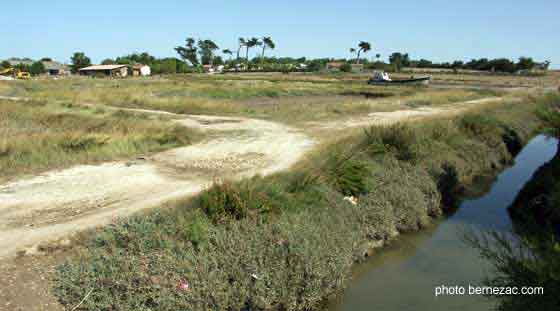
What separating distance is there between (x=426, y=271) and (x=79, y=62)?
132 meters

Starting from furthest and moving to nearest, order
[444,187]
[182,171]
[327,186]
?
[444,187] → [182,171] → [327,186]

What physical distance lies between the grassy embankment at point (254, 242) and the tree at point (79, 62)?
12552cm

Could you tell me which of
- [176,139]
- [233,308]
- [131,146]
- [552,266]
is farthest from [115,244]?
[176,139]

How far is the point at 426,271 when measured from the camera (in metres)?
10.4

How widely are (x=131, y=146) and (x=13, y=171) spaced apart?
4.21m

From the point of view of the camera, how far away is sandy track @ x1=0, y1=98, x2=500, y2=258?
8.62 m

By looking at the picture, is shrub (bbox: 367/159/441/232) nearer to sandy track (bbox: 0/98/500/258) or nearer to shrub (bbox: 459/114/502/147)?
sandy track (bbox: 0/98/500/258)

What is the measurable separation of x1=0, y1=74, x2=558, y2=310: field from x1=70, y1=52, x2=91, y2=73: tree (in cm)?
11167

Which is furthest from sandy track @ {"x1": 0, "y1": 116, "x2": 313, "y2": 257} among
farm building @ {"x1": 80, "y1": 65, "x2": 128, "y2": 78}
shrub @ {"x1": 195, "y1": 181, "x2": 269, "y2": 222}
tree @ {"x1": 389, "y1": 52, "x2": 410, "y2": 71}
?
tree @ {"x1": 389, "y1": 52, "x2": 410, "y2": 71}

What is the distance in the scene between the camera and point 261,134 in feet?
66.6

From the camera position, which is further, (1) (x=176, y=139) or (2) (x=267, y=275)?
(1) (x=176, y=139)

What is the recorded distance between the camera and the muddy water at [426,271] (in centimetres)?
893

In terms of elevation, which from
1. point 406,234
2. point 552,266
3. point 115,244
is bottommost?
point 406,234

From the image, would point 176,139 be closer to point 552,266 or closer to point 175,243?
point 175,243
